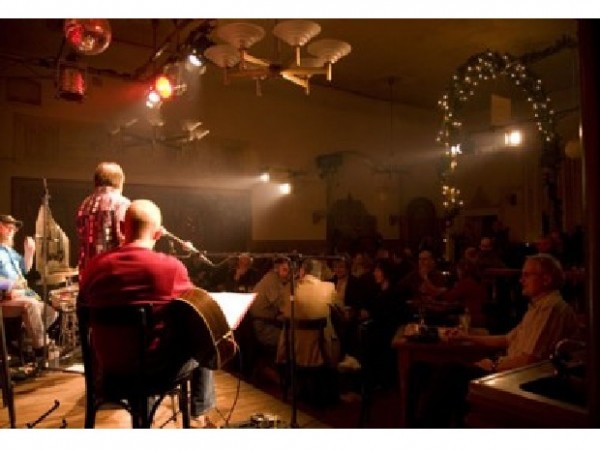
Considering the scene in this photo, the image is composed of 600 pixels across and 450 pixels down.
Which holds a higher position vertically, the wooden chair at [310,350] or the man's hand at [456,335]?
the man's hand at [456,335]

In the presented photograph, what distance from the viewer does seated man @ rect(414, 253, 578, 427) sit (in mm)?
2738

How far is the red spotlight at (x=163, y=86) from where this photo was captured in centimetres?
502

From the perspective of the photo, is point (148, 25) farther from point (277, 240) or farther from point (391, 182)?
point (391, 182)

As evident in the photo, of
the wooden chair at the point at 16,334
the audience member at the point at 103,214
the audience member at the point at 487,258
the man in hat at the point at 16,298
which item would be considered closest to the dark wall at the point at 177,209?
the man in hat at the point at 16,298

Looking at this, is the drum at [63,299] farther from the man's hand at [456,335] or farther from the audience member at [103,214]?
the man's hand at [456,335]

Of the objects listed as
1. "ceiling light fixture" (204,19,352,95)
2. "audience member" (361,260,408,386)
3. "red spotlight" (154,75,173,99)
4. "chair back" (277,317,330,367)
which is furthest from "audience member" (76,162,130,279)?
"red spotlight" (154,75,173,99)

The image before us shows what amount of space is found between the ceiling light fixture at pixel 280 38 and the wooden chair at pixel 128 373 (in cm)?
225

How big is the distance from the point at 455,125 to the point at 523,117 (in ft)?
Result: 20.0

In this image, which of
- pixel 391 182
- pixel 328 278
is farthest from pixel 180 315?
pixel 391 182

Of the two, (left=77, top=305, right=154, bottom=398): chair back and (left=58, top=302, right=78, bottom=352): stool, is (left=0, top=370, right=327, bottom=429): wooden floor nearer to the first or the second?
(left=58, top=302, right=78, bottom=352): stool

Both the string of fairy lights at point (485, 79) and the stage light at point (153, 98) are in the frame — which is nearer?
the string of fairy lights at point (485, 79)

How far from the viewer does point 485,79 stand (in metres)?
5.14

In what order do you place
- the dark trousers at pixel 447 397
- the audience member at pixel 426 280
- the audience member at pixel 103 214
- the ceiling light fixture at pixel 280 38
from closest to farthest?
1. the audience member at pixel 103 214
2. the dark trousers at pixel 447 397
3. the ceiling light fixture at pixel 280 38
4. the audience member at pixel 426 280

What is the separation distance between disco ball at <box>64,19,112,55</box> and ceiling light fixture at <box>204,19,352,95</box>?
80 centimetres
